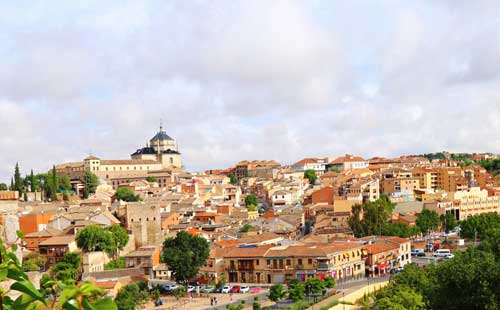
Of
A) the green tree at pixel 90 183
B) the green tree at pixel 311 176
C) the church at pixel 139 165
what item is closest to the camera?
the green tree at pixel 90 183

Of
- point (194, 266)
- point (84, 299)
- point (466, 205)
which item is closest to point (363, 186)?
point (466, 205)

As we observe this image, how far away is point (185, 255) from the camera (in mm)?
25547

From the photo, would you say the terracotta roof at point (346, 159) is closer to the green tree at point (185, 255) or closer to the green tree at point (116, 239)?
the green tree at point (116, 239)

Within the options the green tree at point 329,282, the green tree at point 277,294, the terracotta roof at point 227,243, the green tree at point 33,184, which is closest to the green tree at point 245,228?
the terracotta roof at point 227,243

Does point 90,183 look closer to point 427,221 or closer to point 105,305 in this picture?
point 427,221

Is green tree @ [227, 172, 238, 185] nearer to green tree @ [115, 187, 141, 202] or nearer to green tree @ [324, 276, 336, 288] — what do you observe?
green tree @ [115, 187, 141, 202]

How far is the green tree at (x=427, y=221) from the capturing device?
38.2 metres

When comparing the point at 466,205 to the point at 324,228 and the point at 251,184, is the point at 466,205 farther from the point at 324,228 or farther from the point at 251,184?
the point at 251,184

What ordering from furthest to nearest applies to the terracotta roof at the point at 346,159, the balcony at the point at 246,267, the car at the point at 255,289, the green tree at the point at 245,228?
the terracotta roof at the point at 346,159 < the green tree at the point at 245,228 < the balcony at the point at 246,267 < the car at the point at 255,289

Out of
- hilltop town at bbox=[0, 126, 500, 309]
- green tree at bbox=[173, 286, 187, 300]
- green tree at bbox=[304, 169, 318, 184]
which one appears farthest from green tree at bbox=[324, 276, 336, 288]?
green tree at bbox=[304, 169, 318, 184]

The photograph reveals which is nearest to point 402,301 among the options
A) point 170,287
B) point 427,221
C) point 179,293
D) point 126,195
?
point 179,293

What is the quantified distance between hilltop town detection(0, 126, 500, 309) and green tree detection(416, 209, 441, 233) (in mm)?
99

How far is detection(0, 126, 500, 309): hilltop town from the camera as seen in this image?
2584cm

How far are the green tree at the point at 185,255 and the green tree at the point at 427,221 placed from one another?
1673 centimetres
